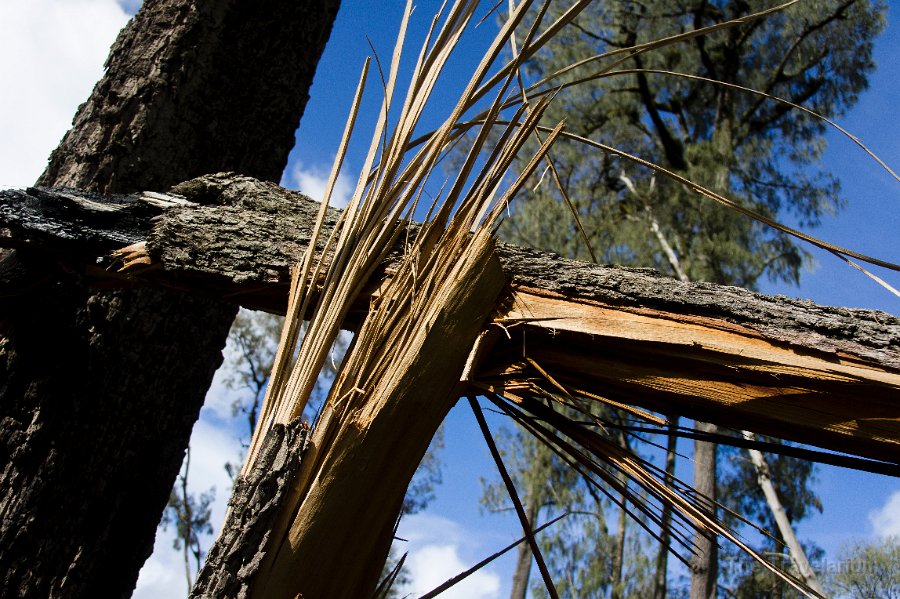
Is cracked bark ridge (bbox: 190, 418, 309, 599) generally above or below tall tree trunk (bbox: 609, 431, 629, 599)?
→ below

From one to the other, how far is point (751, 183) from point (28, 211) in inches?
362

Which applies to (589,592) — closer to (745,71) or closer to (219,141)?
(745,71)

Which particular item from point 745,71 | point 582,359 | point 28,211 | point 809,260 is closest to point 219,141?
point 28,211

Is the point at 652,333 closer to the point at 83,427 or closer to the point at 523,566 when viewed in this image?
the point at 83,427

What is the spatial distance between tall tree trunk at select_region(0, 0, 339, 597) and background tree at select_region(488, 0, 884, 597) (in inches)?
285

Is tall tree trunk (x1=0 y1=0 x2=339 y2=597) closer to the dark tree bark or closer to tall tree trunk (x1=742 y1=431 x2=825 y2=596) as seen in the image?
the dark tree bark

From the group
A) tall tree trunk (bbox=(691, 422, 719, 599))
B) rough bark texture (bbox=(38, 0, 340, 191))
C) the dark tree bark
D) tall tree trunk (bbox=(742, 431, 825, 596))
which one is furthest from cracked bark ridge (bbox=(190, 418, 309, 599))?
tall tree trunk (bbox=(742, 431, 825, 596))

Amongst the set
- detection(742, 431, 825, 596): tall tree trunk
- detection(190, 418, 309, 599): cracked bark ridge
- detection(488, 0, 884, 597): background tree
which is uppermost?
detection(488, 0, 884, 597): background tree

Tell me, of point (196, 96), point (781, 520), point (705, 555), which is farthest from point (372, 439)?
point (781, 520)

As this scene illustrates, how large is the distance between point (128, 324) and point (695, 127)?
9.43 m

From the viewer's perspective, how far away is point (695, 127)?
991 cm

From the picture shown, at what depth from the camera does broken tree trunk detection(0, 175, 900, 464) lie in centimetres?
93

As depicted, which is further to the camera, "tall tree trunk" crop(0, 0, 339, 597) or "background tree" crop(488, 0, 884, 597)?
"background tree" crop(488, 0, 884, 597)

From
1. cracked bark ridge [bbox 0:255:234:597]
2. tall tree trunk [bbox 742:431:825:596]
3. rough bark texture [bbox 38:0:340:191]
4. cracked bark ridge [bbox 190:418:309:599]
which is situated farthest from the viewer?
tall tree trunk [bbox 742:431:825:596]
